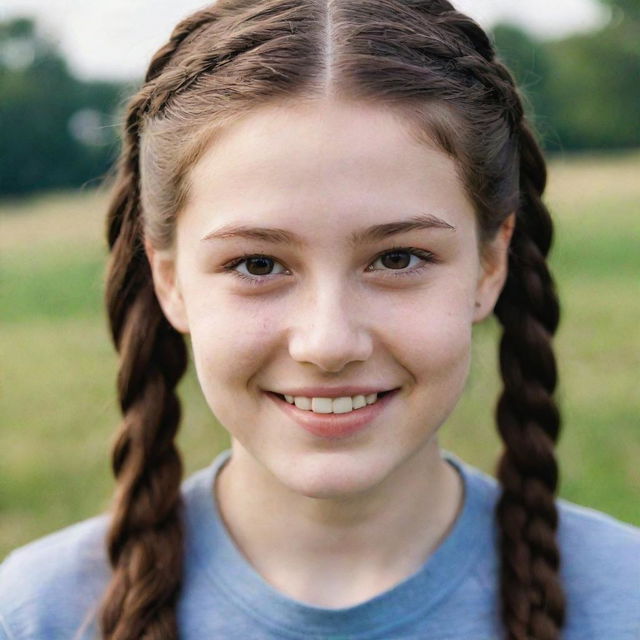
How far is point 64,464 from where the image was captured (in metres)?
5.61

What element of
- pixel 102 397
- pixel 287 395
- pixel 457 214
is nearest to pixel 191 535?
pixel 287 395

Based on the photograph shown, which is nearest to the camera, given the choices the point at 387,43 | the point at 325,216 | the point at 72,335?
the point at 325,216

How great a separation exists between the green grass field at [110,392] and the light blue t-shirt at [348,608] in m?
0.46

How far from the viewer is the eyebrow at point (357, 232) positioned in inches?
71.2

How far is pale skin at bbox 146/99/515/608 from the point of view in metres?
1.79

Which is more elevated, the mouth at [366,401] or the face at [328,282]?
the face at [328,282]

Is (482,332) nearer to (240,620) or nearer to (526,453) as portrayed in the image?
(526,453)

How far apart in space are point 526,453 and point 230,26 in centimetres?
117

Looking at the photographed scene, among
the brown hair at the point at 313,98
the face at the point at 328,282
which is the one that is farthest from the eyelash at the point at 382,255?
the brown hair at the point at 313,98

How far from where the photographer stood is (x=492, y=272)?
2.15 meters

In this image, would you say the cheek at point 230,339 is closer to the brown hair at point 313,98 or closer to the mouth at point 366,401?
the mouth at point 366,401

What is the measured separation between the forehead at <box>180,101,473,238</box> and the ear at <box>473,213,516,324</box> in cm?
27

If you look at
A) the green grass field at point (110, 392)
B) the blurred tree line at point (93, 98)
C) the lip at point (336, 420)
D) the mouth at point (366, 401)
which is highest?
the mouth at point (366, 401)

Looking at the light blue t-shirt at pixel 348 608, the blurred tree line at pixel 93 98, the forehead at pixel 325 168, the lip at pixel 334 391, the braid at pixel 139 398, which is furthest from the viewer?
the blurred tree line at pixel 93 98
